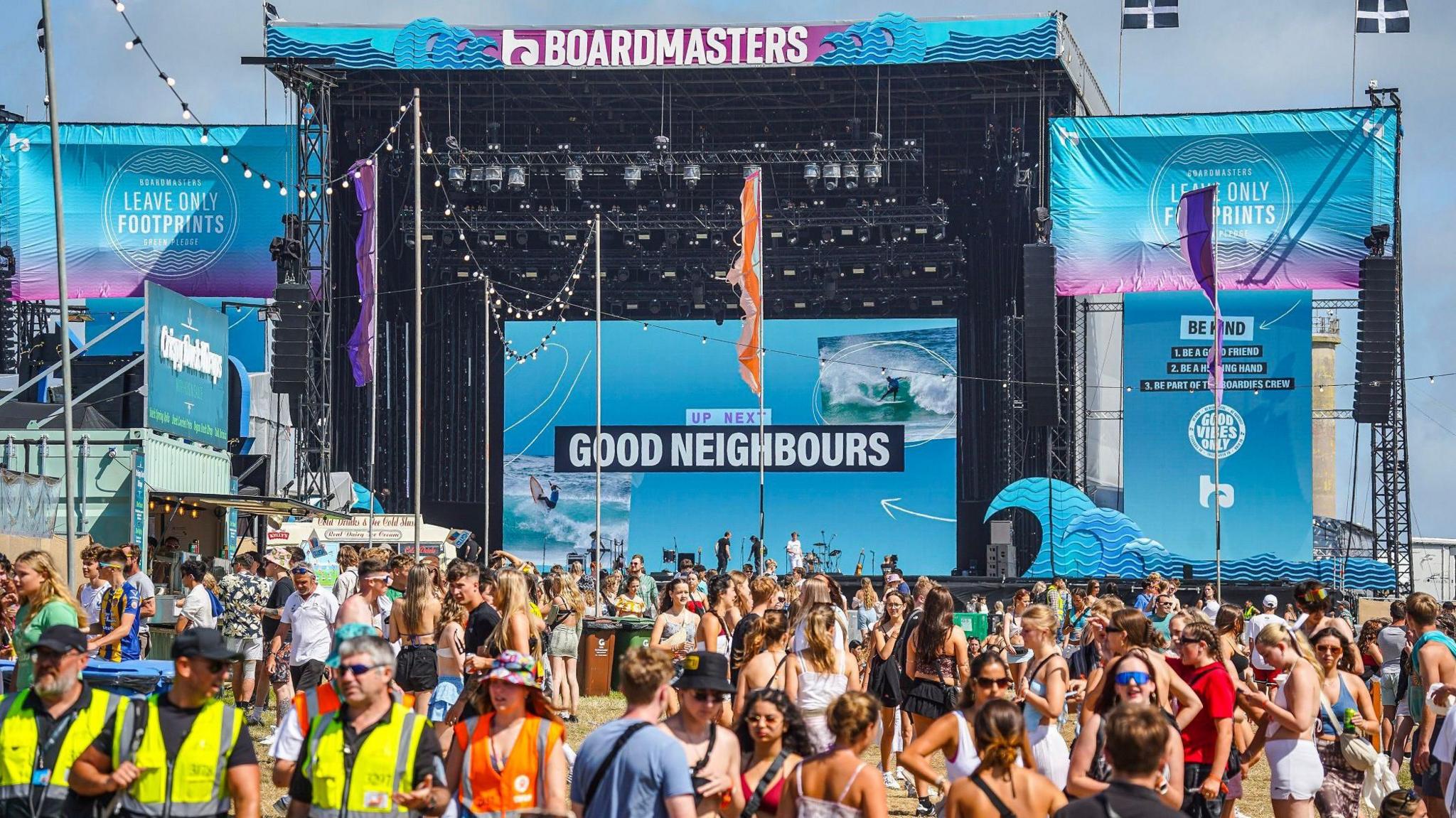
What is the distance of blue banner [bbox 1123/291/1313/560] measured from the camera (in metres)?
30.3

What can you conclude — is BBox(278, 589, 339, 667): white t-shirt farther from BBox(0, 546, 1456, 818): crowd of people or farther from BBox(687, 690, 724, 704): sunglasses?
BBox(687, 690, 724, 704): sunglasses

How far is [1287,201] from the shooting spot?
1220 inches

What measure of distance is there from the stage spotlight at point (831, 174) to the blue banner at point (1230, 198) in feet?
12.4

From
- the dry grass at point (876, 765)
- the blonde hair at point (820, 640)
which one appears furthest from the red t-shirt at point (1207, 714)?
the dry grass at point (876, 765)

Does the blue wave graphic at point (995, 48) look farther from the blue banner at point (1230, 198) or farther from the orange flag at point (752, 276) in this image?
the orange flag at point (752, 276)

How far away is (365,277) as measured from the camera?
87.7ft

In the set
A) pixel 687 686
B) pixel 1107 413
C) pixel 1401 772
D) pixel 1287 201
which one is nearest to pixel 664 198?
pixel 1107 413

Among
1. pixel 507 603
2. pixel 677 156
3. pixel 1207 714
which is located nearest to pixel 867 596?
pixel 507 603

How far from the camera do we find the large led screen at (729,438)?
3203cm

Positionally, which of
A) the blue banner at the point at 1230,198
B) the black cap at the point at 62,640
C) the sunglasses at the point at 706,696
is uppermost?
the blue banner at the point at 1230,198

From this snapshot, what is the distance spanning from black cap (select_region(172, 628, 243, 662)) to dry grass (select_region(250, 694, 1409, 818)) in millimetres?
3376

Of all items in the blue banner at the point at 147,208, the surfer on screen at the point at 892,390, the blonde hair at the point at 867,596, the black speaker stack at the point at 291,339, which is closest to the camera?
the blonde hair at the point at 867,596

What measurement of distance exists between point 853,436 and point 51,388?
13878 mm

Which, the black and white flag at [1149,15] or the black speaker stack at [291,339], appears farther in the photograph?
the black and white flag at [1149,15]
